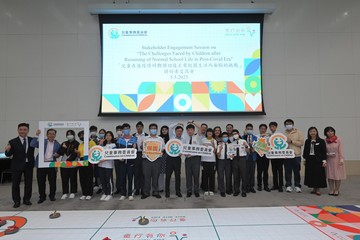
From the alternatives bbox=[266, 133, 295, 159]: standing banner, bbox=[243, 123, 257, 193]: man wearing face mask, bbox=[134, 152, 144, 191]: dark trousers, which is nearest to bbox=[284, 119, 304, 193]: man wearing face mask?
bbox=[266, 133, 295, 159]: standing banner

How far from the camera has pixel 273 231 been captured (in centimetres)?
266

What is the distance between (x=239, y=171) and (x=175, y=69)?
308 centimetres

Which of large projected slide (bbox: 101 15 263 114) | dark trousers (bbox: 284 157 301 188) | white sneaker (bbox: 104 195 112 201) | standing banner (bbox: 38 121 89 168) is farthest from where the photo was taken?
large projected slide (bbox: 101 15 263 114)

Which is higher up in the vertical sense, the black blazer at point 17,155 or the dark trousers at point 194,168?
the black blazer at point 17,155

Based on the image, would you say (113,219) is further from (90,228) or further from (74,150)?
(74,150)

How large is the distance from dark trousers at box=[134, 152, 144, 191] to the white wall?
6.62 ft

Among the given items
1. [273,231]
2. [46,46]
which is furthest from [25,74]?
[273,231]

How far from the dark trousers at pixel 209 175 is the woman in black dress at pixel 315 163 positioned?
5.85ft

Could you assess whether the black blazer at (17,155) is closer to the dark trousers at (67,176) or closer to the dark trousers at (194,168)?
the dark trousers at (67,176)

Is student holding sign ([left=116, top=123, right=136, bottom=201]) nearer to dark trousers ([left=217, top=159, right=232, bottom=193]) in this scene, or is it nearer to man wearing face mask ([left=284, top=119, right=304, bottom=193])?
dark trousers ([left=217, top=159, right=232, bottom=193])

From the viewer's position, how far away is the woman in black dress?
4266 mm

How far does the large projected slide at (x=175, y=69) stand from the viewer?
19.8 feet

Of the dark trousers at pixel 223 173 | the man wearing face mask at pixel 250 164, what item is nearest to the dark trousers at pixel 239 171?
the dark trousers at pixel 223 173

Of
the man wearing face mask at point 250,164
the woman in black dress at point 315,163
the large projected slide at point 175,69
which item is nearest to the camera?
the woman in black dress at point 315,163
